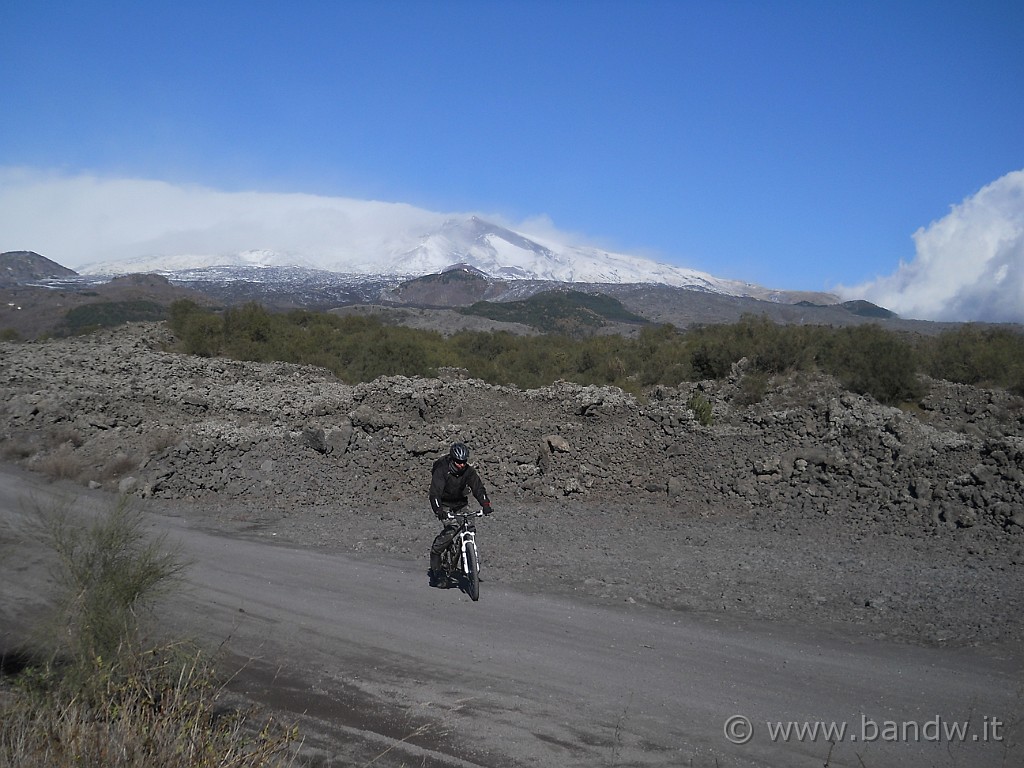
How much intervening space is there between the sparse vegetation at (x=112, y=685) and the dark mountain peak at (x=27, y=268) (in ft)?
459

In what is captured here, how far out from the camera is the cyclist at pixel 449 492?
9188 mm

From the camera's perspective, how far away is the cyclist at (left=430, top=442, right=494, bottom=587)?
30.1 ft

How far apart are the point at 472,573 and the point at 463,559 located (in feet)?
0.74

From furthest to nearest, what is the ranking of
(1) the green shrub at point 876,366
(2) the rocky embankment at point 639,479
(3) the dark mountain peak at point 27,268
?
(3) the dark mountain peak at point 27,268 → (1) the green shrub at point 876,366 → (2) the rocky embankment at point 639,479

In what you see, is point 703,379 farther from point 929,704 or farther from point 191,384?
point 929,704

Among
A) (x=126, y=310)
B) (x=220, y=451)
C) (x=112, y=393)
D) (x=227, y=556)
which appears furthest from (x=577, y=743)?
(x=126, y=310)

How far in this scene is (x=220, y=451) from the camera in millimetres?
16516

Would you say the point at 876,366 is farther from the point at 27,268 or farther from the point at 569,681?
the point at 27,268

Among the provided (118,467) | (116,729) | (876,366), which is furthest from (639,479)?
(116,729)

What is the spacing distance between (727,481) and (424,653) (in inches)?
346

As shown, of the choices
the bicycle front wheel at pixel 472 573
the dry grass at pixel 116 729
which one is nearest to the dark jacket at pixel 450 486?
the bicycle front wheel at pixel 472 573

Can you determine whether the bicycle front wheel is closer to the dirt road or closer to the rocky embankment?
the dirt road

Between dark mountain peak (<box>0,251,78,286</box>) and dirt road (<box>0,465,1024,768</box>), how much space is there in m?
139

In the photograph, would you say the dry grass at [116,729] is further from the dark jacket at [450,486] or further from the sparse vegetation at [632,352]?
the sparse vegetation at [632,352]
